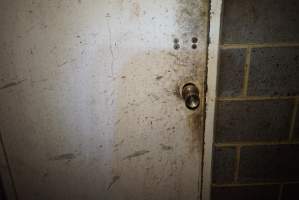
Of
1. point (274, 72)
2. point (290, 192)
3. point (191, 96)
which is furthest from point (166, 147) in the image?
point (290, 192)

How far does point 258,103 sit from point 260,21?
0.31m

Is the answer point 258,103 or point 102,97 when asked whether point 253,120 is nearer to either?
point 258,103

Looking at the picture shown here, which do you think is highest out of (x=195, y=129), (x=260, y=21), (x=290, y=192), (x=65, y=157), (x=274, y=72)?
(x=260, y=21)

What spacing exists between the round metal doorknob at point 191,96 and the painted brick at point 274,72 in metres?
0.23

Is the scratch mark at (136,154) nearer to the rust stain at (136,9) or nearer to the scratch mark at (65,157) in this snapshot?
the scratch mark at (65,157)

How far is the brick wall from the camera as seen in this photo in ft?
2.47

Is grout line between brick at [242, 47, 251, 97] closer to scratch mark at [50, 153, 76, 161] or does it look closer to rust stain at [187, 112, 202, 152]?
rust stain at [187, 112, 202, 152]

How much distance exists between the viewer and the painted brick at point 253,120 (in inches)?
33.4

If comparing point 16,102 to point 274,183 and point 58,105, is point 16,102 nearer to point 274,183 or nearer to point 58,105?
point 58,105

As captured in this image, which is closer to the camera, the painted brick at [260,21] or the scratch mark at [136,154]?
the painted brick at [260,21]

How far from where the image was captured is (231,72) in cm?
80

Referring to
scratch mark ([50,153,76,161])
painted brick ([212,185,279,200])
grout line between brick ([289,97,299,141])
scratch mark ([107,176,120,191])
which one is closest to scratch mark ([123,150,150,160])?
scratch mark ([107,176,120,191])

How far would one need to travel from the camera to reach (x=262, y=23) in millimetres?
750

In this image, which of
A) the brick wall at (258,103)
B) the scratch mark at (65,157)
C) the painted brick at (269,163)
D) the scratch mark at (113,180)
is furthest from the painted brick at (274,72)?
the scratch mark at (65,157)
